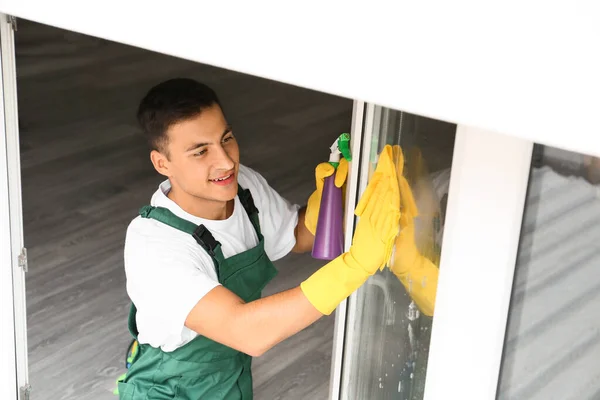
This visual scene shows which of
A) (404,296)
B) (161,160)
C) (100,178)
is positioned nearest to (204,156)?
(161,160)

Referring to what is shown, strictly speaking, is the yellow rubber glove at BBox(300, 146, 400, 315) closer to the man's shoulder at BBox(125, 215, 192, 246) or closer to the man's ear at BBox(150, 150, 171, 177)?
the man's shoulder at BBox(125, 215, 192, 246)

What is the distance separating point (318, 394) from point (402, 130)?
66.3 inches

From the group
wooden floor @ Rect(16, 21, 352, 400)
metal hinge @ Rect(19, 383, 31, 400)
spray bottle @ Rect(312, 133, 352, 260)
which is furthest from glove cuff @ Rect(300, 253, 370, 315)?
wooden floor @ Rect(16, 21, 352, 400)

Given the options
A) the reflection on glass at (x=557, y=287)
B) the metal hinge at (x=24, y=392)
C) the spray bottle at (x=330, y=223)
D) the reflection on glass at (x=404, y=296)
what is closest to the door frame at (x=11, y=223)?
the metal hinge at (x=24, y=392)

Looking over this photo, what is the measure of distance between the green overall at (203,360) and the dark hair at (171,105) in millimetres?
184

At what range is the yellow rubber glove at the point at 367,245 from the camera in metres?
1.41

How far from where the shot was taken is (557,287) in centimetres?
110

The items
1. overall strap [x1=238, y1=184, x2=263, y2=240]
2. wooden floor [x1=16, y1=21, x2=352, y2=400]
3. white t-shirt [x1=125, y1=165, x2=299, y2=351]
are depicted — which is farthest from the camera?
wooden floor [x1=16, y1=21, x2=352, y2=400]

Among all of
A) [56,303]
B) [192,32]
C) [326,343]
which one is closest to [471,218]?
[192,32]

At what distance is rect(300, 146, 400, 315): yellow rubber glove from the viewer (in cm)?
141

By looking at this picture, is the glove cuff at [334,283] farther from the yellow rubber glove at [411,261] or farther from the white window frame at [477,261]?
the white window frame at [477,261]

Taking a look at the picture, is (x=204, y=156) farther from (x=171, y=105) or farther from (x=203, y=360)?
(x=203, y=360)

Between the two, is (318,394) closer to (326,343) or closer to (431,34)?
(326,343)

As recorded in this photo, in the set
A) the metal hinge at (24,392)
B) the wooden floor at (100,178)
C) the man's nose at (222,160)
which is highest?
the man's nose at (222,160)
